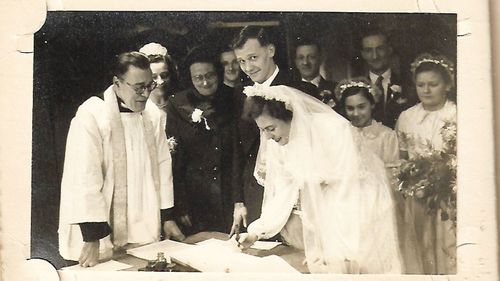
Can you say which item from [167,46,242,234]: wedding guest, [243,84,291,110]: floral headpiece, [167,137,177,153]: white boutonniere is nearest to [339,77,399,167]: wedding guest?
[243,84,291,110]: floral headpiece

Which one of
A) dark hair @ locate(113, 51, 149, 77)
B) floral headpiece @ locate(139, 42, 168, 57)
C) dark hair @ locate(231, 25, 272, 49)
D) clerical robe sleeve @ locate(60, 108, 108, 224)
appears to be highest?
dark hair @ locate(231, 25, 272, 49)

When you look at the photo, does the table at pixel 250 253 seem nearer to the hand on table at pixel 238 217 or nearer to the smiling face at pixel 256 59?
the hand on table at pixel 238 217

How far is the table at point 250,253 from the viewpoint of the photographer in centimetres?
109

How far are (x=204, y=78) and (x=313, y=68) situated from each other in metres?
0.21

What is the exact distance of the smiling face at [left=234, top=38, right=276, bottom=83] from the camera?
1104 mm

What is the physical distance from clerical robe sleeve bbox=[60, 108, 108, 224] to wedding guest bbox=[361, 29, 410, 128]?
53 centimetres

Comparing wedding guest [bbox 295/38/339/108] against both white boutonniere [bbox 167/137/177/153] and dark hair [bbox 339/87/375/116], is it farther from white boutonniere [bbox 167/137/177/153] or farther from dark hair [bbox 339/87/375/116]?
white boutonniere [bbox 167/137/177/153]

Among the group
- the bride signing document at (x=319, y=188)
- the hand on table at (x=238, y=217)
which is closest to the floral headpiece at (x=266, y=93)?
the bride signing document at (x=319, y=188)

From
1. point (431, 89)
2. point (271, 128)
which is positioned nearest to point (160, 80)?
point (271, 128)

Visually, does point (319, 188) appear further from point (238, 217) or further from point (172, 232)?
point (172, 232)

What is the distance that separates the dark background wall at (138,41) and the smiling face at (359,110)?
2.0 inches

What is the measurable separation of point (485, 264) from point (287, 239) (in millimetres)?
369

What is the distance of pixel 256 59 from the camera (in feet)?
3.62

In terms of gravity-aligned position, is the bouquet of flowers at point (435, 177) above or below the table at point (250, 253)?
above
